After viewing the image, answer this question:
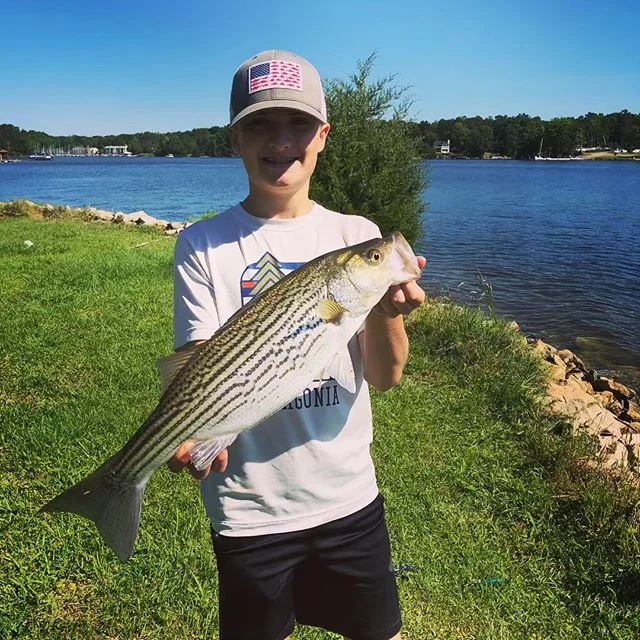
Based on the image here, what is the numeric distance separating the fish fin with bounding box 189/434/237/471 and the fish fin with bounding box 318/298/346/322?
55 cm

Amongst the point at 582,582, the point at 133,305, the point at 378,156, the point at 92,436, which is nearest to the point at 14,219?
the point at 133,305

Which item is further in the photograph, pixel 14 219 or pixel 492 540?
pixel 14 219

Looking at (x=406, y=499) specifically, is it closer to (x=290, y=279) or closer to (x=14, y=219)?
(x=290, y=279)

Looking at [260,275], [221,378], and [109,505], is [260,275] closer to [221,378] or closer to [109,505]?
[221,378]

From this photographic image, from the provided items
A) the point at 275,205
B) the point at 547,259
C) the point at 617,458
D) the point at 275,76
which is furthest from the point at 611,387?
the point at 547,259

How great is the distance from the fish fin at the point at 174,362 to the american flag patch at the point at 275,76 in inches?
42.6

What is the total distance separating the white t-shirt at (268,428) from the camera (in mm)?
2312

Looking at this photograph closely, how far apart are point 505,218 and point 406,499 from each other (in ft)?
99.7

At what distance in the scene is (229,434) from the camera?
7.00 ft

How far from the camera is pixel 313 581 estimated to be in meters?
2.44

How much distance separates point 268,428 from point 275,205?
36.5 inches

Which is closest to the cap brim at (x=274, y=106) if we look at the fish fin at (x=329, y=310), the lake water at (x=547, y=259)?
the fish fin at (x=329, y=310)

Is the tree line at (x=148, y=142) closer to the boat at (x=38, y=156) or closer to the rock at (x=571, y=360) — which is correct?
the boat at (x=38, y=156)

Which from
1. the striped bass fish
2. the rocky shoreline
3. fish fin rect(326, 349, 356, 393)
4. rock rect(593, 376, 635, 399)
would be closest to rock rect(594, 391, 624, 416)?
the rocky shoreline
